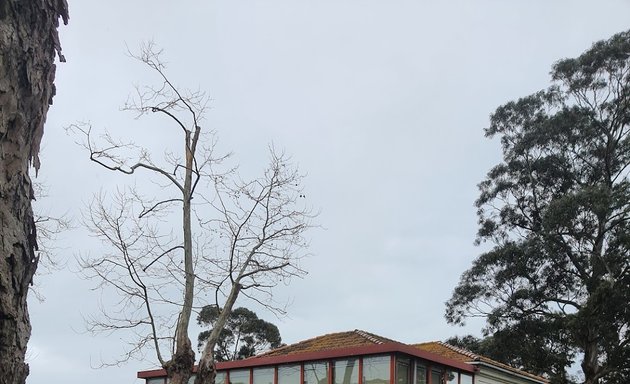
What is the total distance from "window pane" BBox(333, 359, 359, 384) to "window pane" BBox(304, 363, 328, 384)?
0.34 metres

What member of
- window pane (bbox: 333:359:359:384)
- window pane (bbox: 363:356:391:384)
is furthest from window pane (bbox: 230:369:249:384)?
window pane (bbox: 363:356:391:384)

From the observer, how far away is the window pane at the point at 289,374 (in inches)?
847

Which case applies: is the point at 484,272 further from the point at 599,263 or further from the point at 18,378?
the point at 18,378

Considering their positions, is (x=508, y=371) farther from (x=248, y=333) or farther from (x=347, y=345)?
(x=248, y=333)

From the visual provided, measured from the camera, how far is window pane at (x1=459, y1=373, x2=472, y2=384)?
22.3 meters

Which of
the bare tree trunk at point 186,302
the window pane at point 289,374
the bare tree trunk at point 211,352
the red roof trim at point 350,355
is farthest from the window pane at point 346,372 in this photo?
the bare tree trunk at point 186,302

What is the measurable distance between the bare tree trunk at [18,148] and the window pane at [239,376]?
1953 centimetres

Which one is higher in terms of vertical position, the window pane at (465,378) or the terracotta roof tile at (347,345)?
the terracotta roof tile at (347,345)

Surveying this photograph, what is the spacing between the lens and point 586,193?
26.9 meters

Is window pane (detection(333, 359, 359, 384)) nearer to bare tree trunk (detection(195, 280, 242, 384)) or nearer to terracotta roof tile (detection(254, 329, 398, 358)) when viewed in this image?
terracotta roof tile (detection(254, 329, 398, 358))

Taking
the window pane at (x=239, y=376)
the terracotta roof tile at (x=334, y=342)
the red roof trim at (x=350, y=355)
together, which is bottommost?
the window pane at (x=239, y=376)

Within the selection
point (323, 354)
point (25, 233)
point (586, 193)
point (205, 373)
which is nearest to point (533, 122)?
point (586, 193)

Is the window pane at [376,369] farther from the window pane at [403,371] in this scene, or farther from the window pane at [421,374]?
the window pane at [421,374]

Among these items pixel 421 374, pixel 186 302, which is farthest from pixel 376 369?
pixel 186 302
